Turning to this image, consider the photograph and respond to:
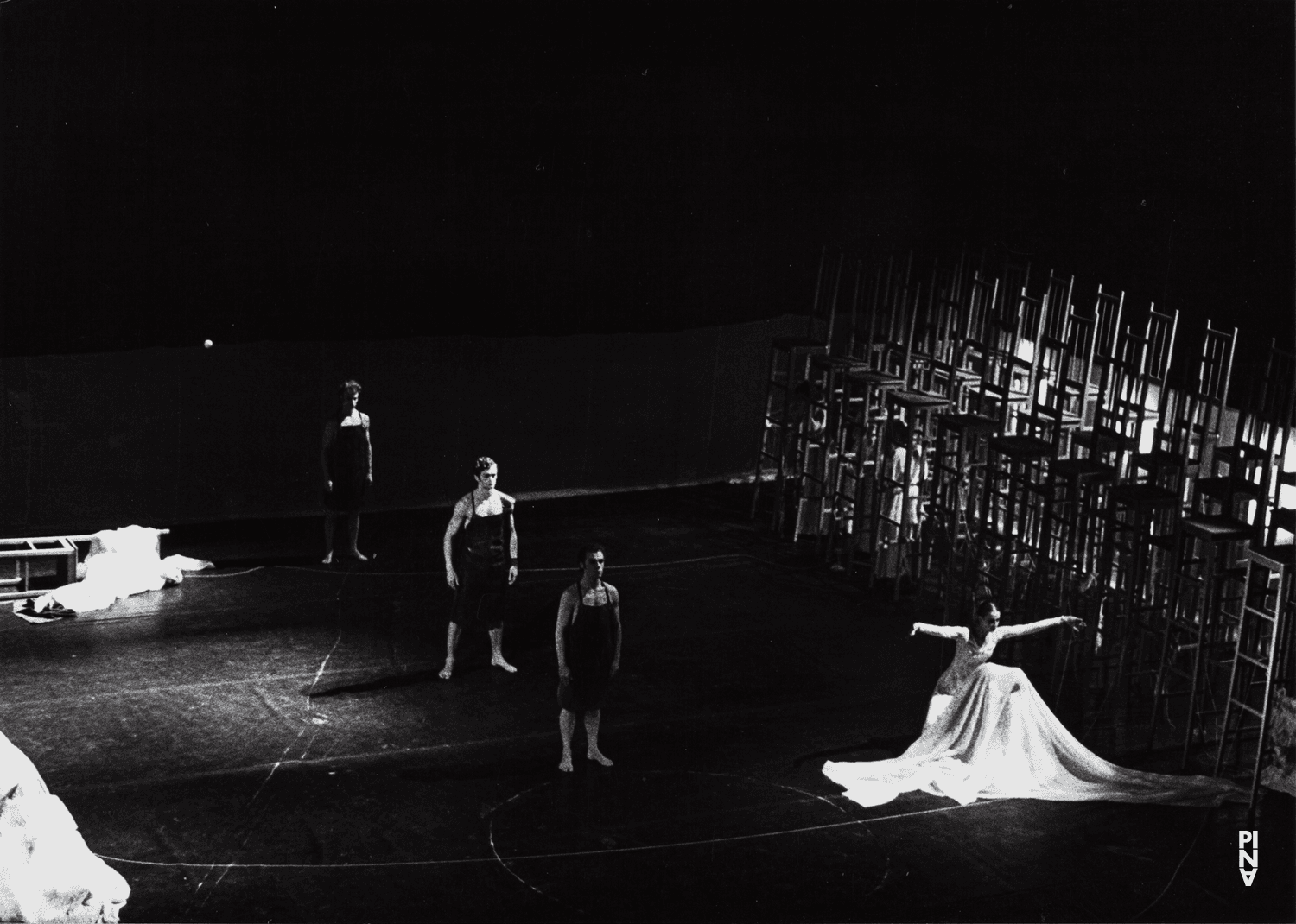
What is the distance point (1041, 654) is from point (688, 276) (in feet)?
20.9

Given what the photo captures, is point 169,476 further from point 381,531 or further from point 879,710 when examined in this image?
point 879,710

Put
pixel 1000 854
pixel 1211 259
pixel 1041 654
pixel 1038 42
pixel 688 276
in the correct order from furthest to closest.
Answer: pixel 688 276, pixel 1038 42, pixel 1211 259, pixel 1041 654, pixel 1000 854

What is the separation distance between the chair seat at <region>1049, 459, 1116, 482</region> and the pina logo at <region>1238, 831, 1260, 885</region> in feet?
10.8

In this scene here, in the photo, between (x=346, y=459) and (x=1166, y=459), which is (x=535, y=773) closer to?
(x=346, y=459)

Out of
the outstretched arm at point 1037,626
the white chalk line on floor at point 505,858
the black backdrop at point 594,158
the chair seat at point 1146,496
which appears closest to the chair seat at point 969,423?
the chair seat at point 1146,496

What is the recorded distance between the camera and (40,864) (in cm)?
890

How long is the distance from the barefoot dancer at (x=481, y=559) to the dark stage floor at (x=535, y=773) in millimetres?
477

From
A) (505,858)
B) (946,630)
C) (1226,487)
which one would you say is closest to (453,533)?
(505,858)

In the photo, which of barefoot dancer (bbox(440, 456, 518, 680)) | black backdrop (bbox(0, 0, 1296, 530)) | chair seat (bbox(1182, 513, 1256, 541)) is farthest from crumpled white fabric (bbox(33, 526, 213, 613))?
chair seat (bbox(1182, 513, 1256, 541))

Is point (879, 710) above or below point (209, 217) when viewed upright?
below

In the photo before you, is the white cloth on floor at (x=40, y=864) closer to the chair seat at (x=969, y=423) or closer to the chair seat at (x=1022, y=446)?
the chair seat at (x=1022, y=446)

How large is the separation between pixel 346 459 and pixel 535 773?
4.88 m

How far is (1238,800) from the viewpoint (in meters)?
11.2

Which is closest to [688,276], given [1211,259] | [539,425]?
[539,425]
